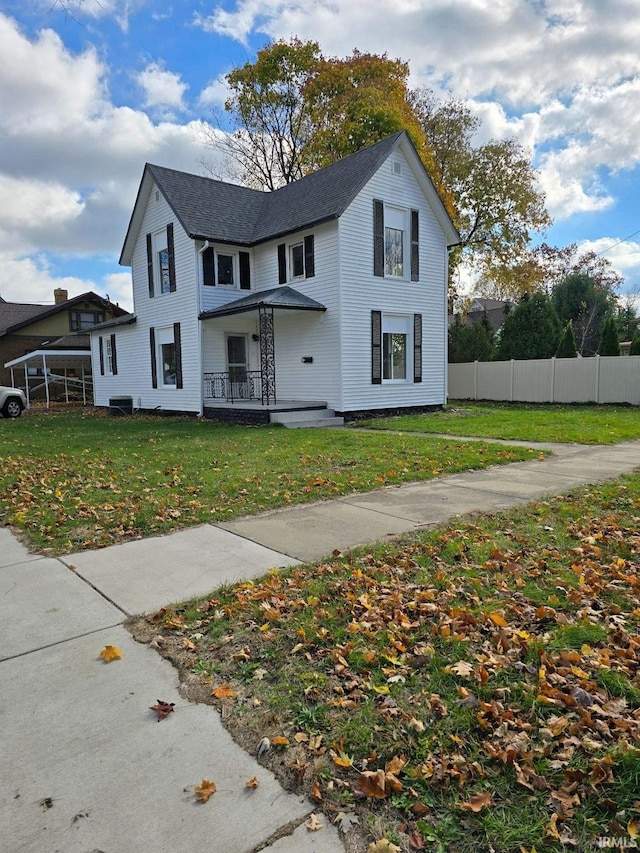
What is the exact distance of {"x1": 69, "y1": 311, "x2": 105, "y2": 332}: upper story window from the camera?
A: 3234cm

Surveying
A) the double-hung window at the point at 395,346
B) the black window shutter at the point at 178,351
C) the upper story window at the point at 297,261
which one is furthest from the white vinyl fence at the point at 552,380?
the black window shutter at the point at 178,351

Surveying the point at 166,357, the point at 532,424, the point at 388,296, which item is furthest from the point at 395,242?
the point at 166,357

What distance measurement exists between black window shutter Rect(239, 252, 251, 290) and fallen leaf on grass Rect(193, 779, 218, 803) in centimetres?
1730

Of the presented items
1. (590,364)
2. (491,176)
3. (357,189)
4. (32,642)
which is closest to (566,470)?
(32,642)

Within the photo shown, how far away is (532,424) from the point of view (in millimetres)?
13594

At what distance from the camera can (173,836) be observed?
6.05 feet

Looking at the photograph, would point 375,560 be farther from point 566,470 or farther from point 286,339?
point 286,339

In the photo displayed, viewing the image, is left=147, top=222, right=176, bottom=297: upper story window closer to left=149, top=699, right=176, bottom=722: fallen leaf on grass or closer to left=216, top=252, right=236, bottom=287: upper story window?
left=216, top=252, right=236, bottom=287: upper story window

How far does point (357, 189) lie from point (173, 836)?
15.6 metres

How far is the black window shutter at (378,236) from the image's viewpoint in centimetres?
1570

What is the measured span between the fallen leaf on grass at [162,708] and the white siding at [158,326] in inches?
604

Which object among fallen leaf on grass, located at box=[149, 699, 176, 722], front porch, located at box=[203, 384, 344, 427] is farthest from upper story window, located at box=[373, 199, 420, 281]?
fallen leaf on grass, located at box=[149, 699, 176, 722]

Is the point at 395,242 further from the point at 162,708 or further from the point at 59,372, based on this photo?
the point at 59,372

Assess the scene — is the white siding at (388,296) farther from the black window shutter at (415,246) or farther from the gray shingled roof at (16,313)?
the gray shingled roof at (16,313)
